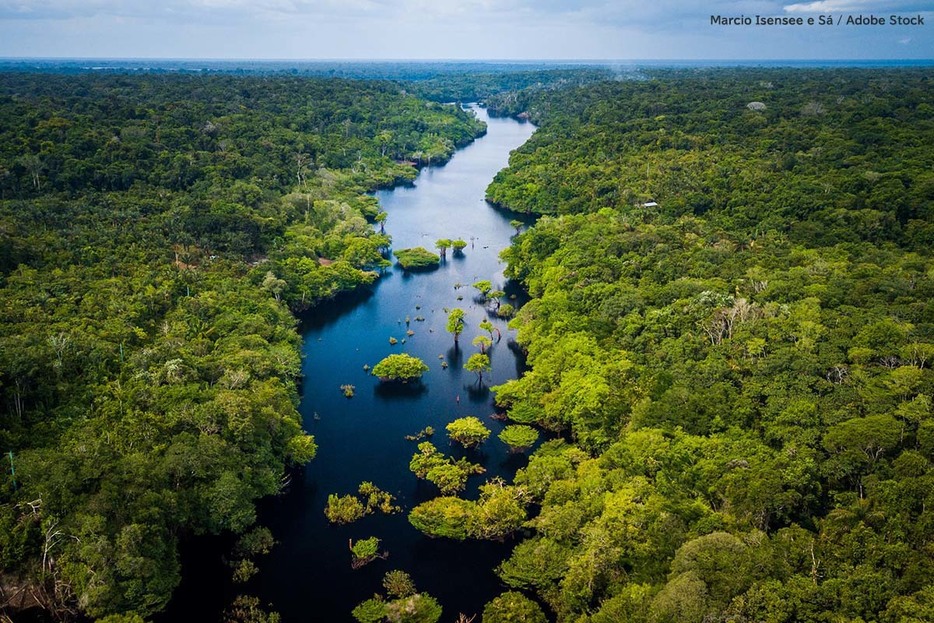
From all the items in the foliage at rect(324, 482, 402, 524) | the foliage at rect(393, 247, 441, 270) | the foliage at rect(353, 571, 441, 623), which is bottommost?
the foliage at rect(353, 571, 441, 623)

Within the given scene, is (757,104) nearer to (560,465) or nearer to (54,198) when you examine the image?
(560,465)

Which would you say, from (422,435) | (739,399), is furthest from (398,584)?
(739,399)

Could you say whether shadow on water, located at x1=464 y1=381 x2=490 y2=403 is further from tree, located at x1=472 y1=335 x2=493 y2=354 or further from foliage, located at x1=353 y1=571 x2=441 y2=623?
foliage, located at x1=353 y1=571 x2=441 y2=623

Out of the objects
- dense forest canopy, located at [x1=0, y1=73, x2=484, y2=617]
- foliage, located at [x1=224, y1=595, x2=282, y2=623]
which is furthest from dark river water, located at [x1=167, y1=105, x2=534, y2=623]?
dense forest canopy, located at [x1=0, y1=73, x2=484, y2=617]

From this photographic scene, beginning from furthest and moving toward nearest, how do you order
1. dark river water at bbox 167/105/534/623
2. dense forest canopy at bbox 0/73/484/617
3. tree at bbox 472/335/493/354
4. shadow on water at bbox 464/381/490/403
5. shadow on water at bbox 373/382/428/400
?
tree at bbox 472/335/493/354, shadow on water at bbox 373/382/428/400, shadow on water at bbox 464/381/490/403, dark river water at bbox 167/105/534/623, dense forest canopy at bbox 0/73/484/617

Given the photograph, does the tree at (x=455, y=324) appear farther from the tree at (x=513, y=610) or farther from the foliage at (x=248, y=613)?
the foliage at (x=248, y=613)

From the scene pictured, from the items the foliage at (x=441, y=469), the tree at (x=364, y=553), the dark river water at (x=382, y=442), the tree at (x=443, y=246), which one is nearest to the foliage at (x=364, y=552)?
the tree at (x=364, y=553)
